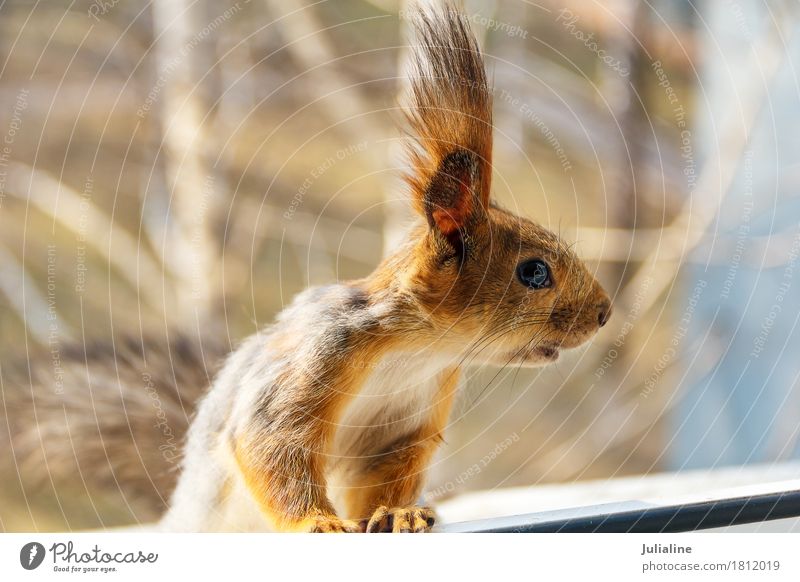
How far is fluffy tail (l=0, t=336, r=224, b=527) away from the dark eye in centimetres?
65

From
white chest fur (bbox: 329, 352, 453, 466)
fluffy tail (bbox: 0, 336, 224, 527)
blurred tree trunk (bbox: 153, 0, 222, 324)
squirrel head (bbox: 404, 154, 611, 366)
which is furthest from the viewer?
blurred tree trunk (bbox: 153, 0, 222, 324)

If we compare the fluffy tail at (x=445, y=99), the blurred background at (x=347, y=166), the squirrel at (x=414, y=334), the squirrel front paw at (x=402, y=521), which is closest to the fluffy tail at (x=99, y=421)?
the blurred background at (x=347, y=166)

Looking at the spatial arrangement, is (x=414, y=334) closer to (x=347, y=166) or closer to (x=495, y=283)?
(x=495, y=283)

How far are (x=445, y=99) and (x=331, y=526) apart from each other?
489 mm

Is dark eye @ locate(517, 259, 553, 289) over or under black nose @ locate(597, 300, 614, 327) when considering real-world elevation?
over

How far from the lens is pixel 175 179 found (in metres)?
1.92

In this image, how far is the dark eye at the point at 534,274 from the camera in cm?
97

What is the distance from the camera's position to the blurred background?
1811 millimetres

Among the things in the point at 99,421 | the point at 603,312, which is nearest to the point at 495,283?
the point at 603,312

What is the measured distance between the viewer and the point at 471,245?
935mm

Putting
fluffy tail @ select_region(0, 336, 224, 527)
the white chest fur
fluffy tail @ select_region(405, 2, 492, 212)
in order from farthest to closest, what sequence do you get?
1. fluffy tail @ select_region(0, 336, 224, 527)
2. the white chest fur
3. fluffy tail @ select_region(405, 2, 492, 212)

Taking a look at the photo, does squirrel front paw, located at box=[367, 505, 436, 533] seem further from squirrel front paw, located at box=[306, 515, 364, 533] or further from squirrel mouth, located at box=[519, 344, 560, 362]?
squirrel mouth, located at box=[519, 344, 560, 362]

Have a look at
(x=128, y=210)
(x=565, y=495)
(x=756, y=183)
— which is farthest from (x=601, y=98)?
(x=128, y=210)

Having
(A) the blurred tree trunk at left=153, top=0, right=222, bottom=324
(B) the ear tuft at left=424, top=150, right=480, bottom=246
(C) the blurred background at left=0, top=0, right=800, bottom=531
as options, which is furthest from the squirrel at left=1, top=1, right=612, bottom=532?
(A) the blurred tree trunk at left=153, top=0, right=222, bottom=324
